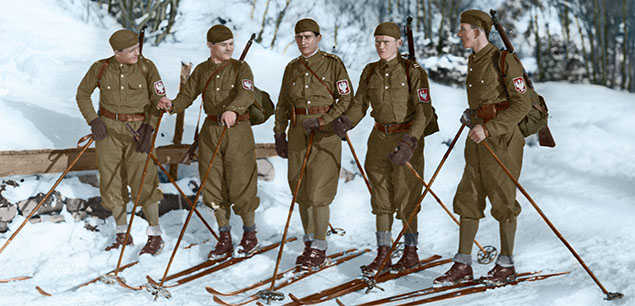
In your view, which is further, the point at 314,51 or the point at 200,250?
Answer: the point at 200,250

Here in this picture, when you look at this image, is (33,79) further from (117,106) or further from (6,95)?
(117,106)

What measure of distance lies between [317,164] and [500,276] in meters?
1.49

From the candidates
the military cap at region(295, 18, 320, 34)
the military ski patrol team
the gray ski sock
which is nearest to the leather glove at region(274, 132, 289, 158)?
the military ski patrol team

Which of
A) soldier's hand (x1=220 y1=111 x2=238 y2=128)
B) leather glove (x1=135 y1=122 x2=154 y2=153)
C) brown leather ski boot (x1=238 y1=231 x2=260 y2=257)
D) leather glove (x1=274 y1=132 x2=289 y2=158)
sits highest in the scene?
soldier's hand (x1=220 y1=111 x2=238 y2=128)

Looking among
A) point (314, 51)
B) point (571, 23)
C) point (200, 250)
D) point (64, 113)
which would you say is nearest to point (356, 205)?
point (200, 250)

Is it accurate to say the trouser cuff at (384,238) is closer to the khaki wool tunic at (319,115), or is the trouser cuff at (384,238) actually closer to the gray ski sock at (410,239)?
the gray ski sock at (410,239)

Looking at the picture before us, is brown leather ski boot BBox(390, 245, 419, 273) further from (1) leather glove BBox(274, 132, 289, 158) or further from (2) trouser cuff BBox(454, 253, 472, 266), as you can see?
(1) leather glove BBox(274, 132, 289, 158)

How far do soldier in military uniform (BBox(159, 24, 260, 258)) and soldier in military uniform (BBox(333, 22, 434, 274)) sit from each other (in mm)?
903

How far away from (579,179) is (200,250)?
4.22m

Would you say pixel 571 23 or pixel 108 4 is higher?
pixel 108 4

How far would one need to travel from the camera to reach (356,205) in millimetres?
6605

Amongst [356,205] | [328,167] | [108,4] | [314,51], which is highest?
[108,4]

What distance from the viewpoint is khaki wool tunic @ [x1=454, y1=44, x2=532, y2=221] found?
3605 millimetres

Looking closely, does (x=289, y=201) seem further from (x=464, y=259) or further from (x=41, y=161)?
(x=464, y=259)
